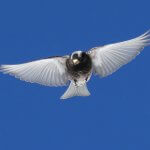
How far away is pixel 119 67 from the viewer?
32312 millimetres

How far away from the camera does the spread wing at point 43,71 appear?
106 feet

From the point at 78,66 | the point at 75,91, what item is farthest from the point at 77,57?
the point at 75,91

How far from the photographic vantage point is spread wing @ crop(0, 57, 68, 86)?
106 feet

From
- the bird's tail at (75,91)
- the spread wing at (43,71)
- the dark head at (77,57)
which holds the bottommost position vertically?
the bird's tail at (75,91)

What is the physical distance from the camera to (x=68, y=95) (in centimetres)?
3266

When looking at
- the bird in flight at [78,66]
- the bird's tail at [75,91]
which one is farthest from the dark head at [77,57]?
the bird's tail at [75,91]

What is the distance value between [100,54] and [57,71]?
89 cm

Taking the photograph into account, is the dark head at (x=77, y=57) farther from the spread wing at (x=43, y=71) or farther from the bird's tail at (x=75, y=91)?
the bird's tail at (x=75, y=91)

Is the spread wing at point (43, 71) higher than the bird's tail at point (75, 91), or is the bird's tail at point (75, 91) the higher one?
the spread wing at point (43, 71)

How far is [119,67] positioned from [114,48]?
0.44 metres

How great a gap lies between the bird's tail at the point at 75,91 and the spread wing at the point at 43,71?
0.16m

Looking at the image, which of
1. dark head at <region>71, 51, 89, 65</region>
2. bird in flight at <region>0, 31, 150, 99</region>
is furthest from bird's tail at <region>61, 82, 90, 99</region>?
dark head at <region>71, 51, 89, 65</region>

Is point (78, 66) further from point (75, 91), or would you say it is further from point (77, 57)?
point (75, 91)

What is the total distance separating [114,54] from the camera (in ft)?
105
